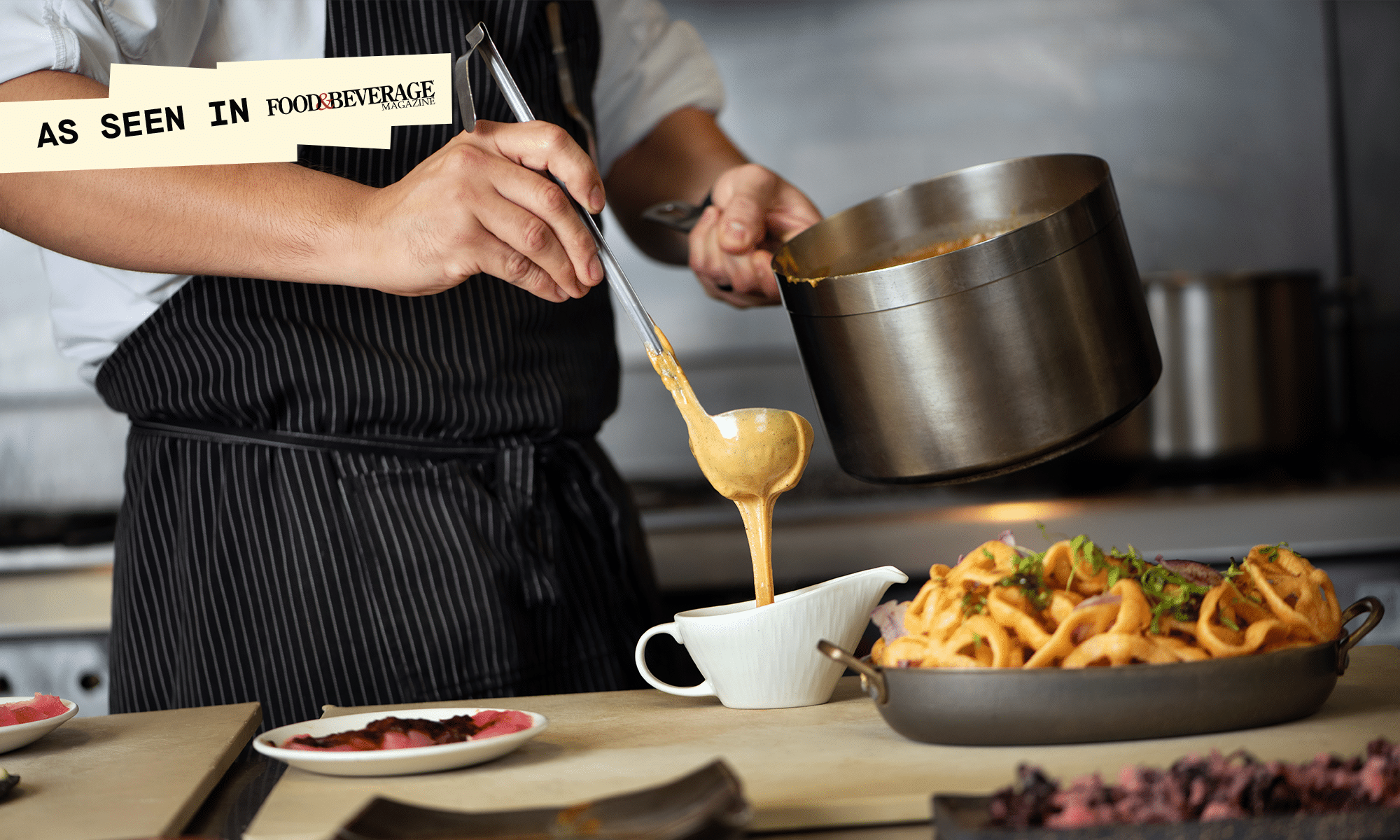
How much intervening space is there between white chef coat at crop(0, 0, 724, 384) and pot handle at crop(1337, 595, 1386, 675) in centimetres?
108

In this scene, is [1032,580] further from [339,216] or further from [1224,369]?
[1224,369]

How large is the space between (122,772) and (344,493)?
43cm

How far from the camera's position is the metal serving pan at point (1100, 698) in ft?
2.63

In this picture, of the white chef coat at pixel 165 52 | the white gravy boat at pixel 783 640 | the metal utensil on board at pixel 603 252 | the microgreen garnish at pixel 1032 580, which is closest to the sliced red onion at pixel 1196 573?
the microgreen garnish at pixel 1032 580

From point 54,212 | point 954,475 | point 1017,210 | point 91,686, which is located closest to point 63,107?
point 54,212

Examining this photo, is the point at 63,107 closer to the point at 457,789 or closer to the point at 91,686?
the point at 457,789

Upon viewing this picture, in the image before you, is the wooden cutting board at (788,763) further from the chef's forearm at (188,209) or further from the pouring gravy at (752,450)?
the chef's forearm at (188,209)

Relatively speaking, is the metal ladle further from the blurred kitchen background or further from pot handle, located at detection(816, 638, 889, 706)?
the blurred kitchen background

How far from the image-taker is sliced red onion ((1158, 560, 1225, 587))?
950 millimetres

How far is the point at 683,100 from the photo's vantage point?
1.72m

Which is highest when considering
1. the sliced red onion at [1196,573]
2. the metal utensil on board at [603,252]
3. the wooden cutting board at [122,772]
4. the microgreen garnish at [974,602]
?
the metal utensil on board at [603,252]

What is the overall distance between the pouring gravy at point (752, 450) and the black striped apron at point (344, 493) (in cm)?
32

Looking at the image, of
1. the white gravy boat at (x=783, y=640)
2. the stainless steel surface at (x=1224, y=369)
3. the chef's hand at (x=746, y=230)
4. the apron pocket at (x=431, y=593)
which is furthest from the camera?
the stainless steel surface at (x=1224, y=369)

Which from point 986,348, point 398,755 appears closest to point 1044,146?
point 986,348
